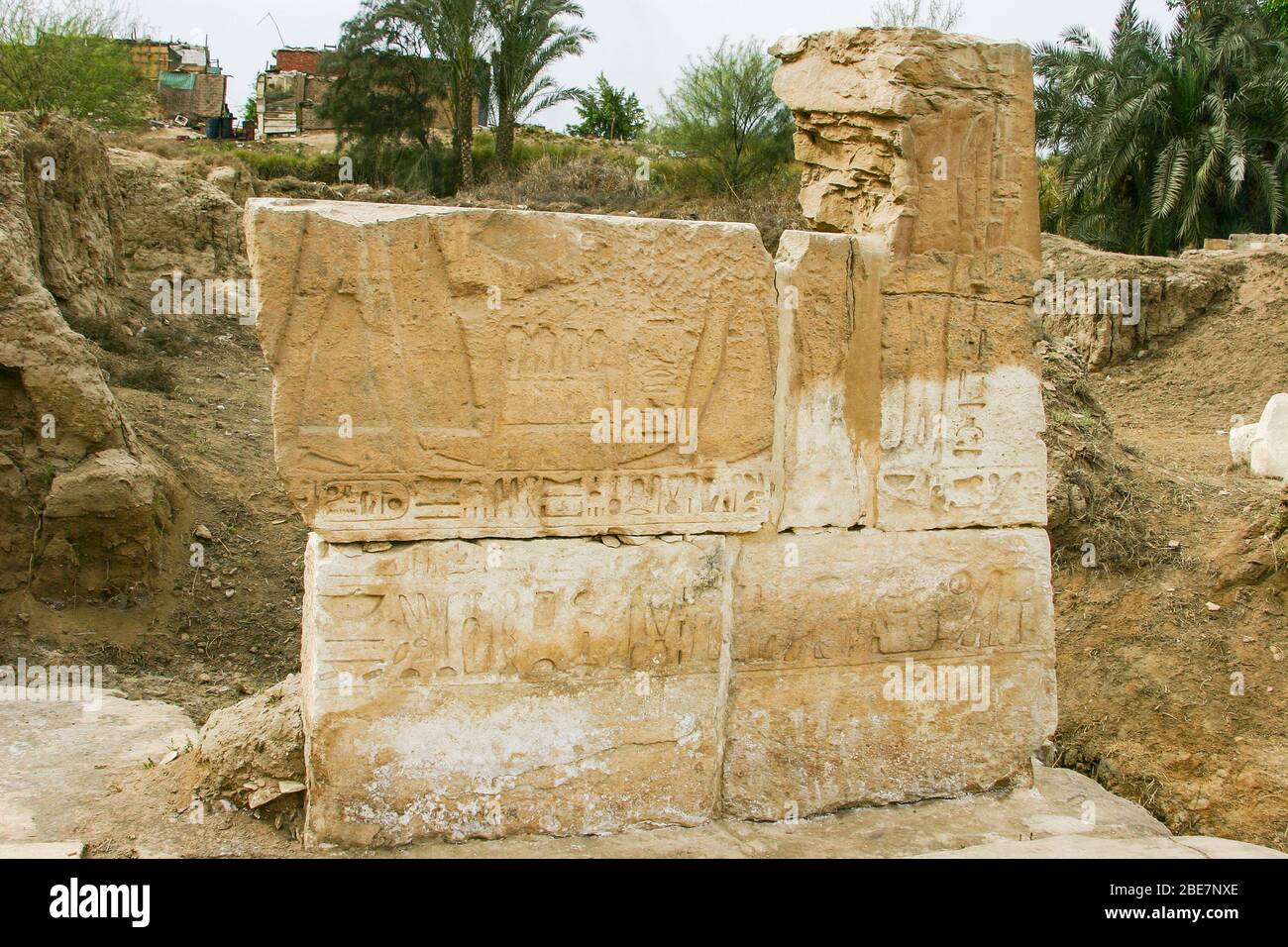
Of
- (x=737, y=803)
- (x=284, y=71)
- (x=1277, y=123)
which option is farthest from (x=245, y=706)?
(x=284, y=71)

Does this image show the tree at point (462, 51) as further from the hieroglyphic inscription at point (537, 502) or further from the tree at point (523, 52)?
the hieroglyphic inscription at point (537, 502)

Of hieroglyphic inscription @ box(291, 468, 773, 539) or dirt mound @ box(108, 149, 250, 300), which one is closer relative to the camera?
hieroglyphic inscription @ box(291, 468, 773, 539)

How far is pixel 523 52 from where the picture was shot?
1919cm

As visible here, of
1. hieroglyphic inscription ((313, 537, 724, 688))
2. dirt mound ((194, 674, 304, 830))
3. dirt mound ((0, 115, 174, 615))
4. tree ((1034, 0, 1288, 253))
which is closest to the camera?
hieroglyphic inscription ((313, 537, 724, 688))

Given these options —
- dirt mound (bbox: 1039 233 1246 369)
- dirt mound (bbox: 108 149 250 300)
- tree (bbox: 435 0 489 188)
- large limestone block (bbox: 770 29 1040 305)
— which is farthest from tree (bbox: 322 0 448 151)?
large limestone block (bbox: 770 29 1040 305)

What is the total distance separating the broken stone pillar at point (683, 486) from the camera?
3.30 metres

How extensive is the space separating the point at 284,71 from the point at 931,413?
35153mm

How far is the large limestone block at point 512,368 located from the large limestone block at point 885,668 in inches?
13.5

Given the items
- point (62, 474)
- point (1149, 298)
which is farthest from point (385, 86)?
point (62, 474)

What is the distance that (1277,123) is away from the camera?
17219 millimetres

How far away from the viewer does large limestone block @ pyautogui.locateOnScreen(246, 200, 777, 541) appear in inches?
127

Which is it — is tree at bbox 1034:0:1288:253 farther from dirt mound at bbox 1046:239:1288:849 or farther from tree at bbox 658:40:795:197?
dirt mound at bbox 1046:239:1288:849

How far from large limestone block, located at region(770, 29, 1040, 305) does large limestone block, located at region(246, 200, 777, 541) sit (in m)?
0.59

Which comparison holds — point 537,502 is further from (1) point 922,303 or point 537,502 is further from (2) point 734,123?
(2) point 734,123
